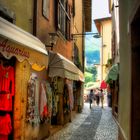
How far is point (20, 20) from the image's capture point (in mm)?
10086

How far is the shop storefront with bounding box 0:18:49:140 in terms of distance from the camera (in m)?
7.52

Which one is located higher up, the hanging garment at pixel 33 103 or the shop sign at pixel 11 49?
the shop sign at pixel 11 49

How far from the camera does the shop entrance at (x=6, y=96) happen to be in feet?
28.5

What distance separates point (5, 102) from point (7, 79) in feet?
1.81

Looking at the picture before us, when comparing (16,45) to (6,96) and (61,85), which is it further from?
(61,85)

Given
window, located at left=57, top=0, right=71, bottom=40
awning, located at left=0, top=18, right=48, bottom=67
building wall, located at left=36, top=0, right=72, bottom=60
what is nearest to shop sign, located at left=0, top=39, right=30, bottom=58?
awning, located at left=0, top=18, right=48, bottom=67

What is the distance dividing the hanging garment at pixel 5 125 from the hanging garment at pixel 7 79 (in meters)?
0.62

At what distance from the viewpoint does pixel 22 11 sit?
10.2m

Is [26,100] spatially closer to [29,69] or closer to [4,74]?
[29,69]

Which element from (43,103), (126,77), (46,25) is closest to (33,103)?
(43,103)

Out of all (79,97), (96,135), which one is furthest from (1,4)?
(79,97)

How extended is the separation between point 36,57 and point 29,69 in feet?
6.12

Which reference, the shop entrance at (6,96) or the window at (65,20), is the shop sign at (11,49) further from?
the window at (65,20)

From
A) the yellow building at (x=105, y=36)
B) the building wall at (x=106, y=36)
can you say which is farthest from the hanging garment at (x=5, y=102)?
the building wall at (x=106, y=36)
